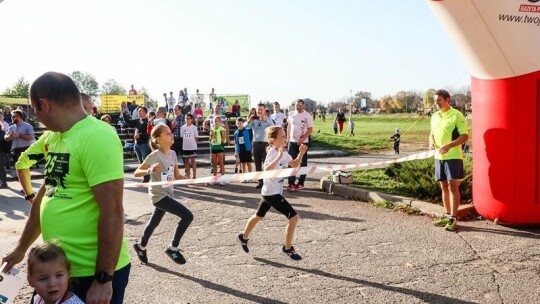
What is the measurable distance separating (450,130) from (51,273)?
5372mm

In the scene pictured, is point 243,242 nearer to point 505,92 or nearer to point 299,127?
point 505,92

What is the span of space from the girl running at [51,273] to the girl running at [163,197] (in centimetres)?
290

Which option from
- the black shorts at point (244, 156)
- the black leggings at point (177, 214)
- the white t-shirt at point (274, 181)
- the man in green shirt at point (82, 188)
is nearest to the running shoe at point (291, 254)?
the white t-shirt at point (274, 181)

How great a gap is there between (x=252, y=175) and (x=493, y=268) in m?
3.02

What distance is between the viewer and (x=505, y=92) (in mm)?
5918

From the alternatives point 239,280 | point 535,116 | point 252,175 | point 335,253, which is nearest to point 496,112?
point 535,116

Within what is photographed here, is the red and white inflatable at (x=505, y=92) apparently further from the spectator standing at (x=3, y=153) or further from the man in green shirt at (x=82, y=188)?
the spectator standing at (x=3, y=153)

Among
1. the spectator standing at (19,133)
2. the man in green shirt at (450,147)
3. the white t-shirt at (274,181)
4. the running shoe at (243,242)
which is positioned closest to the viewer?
the white t-shirt at (274,181)

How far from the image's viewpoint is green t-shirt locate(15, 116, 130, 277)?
2023mm

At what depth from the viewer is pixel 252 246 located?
A: 5.76m

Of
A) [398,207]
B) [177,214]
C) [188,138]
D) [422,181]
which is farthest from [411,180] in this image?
[188,138]

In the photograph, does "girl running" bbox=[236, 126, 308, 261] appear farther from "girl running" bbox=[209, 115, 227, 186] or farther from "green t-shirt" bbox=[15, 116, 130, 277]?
"girl running" bbox=[209, 115, 227, 186]

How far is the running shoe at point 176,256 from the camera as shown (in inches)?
203

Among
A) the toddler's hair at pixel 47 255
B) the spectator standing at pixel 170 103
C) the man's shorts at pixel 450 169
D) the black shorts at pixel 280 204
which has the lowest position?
the black shorts at pixel 280 204
